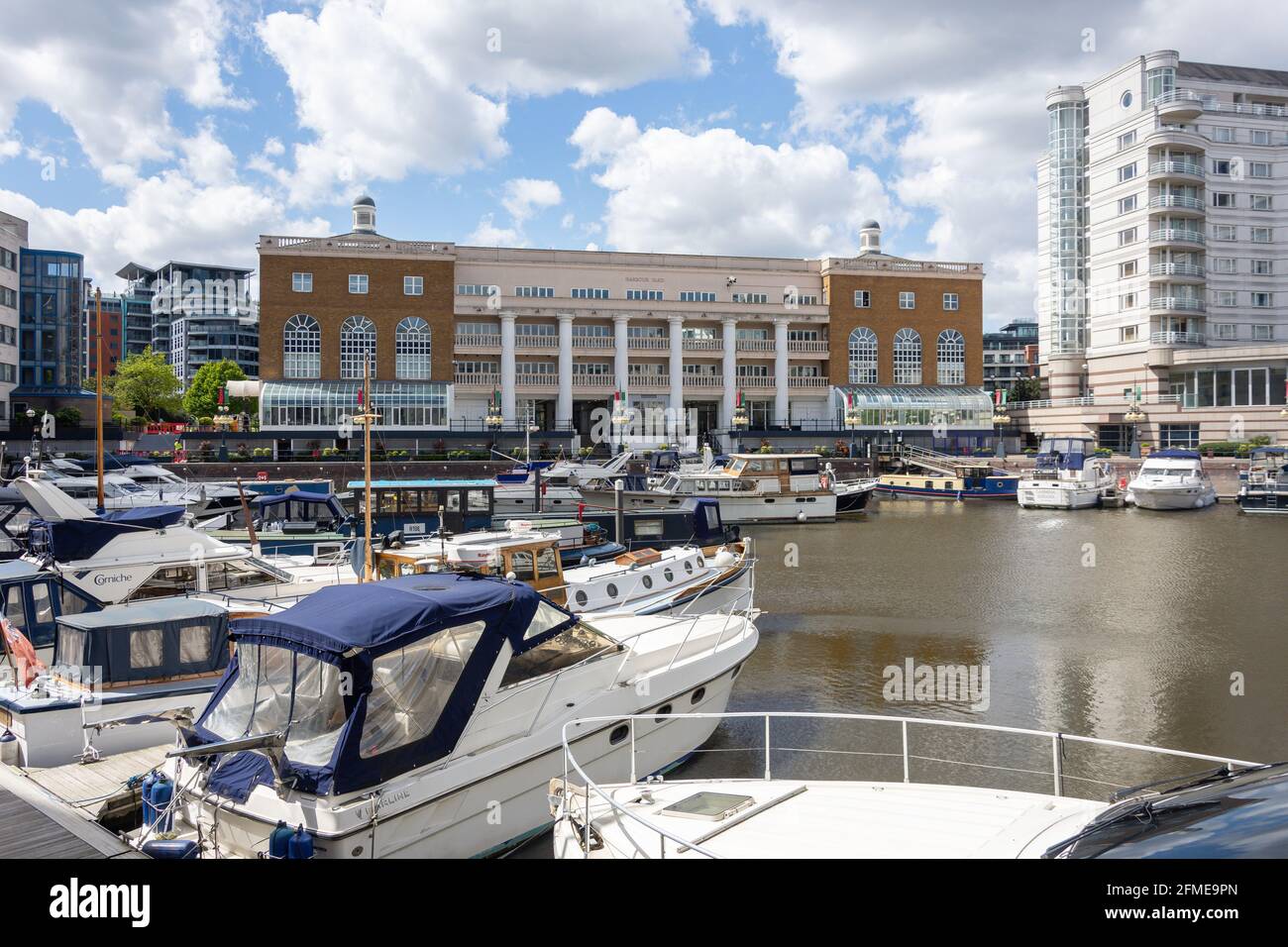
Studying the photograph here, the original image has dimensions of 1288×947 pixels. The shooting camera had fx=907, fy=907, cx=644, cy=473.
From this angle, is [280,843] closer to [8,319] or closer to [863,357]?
[863,357]

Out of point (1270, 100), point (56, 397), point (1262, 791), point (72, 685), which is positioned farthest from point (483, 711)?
point (1270, 100)

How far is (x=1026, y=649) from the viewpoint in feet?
63.7

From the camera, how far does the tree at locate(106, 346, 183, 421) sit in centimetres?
8069

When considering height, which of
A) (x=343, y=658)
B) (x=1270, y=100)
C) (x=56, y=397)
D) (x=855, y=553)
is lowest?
(x=855, y=553)

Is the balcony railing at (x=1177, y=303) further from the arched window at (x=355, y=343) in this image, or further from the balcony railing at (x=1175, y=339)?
the arched window at (x=355, y=343)

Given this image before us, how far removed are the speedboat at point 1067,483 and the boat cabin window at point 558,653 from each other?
46.4 m

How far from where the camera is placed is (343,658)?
7980mm

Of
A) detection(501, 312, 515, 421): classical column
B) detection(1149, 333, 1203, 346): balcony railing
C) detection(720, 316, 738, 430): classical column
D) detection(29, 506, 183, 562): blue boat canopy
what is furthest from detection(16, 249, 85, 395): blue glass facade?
detection(1149, 333, 1203, 346): balcony railing

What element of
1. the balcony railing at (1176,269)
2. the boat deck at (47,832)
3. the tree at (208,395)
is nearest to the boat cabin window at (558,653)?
the boat deck at (47,832)

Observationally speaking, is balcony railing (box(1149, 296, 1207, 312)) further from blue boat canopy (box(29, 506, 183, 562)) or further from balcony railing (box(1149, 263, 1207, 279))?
blue boat canopy (box(29, 506, 183, 562))

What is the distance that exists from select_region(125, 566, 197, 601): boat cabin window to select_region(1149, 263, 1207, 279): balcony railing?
2894 inches

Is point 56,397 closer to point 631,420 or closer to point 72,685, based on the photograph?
point 631,420

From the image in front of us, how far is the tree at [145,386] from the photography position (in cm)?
8069
